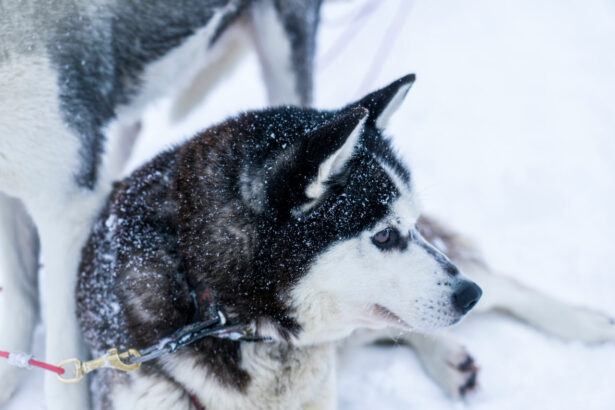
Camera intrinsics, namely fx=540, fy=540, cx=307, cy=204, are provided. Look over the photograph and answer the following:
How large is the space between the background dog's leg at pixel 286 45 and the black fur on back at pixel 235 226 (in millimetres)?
1290

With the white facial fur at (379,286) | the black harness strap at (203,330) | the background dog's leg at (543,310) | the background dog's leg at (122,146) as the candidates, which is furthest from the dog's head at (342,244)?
the background dog's leg at (122,146)

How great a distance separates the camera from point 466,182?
13.5 ft

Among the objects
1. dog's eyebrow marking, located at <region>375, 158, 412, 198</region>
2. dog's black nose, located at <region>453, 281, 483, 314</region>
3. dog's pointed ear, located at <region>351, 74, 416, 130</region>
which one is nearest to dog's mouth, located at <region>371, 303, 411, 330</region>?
dog's black nose, located at <region>453, 281, 483, 314</region>

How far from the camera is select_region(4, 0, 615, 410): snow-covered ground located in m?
2.59

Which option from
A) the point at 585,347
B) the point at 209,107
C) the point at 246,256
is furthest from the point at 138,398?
the point at 209,107

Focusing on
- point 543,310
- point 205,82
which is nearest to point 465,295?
point 543,310

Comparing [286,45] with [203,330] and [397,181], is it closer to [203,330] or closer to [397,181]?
[397,181]

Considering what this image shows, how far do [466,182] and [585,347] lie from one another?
5.30 feet

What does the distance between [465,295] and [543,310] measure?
133 centimetres

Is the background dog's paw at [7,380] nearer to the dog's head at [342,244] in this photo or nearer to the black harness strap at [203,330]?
the black harness strap at [203,330]

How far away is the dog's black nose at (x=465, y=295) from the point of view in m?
1.81

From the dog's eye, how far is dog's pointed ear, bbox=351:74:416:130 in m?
0.47

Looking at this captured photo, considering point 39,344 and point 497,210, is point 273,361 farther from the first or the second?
point 497,210

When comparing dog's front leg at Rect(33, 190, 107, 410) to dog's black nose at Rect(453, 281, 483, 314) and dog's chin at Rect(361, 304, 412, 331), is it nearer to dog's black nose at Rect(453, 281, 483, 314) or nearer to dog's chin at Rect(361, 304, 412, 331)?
dog's chin at Rect(361, 304, 412, 331)
